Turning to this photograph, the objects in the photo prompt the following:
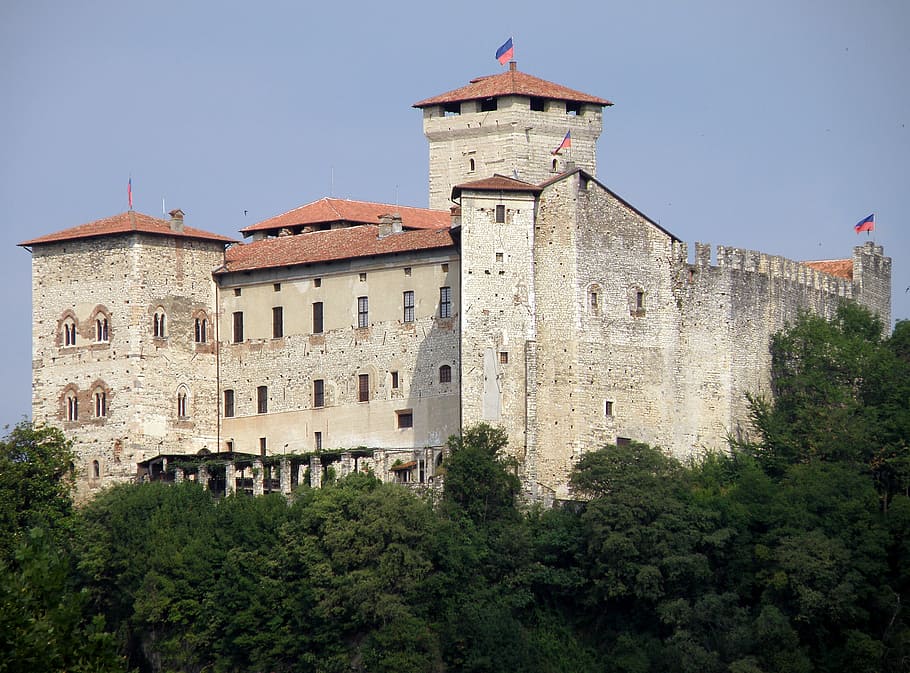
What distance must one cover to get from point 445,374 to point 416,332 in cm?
194

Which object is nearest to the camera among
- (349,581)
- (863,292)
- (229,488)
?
(349,581)

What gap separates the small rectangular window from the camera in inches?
3236

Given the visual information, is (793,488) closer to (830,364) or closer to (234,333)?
(830,364)

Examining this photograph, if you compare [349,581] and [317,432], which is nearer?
[349,581]

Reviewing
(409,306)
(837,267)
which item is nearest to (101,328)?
(409,306)

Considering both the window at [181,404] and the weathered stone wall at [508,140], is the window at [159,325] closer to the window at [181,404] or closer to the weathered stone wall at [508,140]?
the window at [181,404]

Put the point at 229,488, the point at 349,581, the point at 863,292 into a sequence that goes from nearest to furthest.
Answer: the point at 349,581
the point at 229,488
the point at 863,292

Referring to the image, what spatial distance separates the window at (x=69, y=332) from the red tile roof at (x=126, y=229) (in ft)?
8.91

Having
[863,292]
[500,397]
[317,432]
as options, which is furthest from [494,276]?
[863,292]

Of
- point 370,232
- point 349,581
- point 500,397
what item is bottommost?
point 349,581

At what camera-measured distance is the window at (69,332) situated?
81.7m

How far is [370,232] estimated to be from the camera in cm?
8275

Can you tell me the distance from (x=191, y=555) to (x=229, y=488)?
3.81 m

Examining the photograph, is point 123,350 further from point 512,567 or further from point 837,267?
point 837,267
